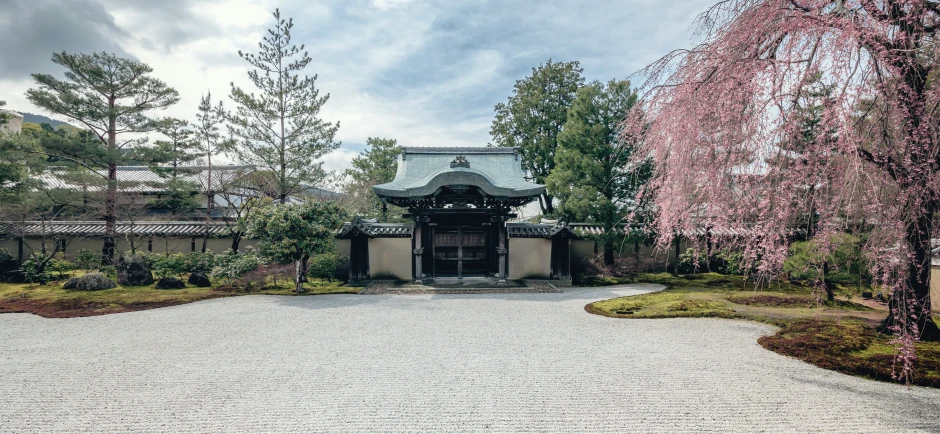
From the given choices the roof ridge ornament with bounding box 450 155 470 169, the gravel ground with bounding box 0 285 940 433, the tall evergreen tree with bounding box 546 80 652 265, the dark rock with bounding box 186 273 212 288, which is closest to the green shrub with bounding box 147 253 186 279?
the dark rock with bounding box 186 273 212 288

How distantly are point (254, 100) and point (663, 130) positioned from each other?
15151 mm

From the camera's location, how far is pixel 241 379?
4.64 meters

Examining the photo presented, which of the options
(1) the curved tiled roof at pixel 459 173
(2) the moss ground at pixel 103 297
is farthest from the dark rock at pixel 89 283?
(1) the curved tiled roof at pixel 459 173

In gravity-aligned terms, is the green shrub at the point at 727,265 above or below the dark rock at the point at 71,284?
above

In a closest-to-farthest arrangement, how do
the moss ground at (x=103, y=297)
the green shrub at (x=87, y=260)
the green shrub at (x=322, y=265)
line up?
the moss ground at (x=103, y=297), the green shrub at (x=322, y=265), the green shrub at (x=87, y=260)

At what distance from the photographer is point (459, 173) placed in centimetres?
1206

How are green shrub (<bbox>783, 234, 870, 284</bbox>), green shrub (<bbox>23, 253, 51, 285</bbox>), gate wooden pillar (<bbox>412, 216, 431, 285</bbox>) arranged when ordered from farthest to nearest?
1. gate wooden pillar (<bbox>412, 216, 431, 285</bbox>)
2. green shrub (<bbox>23, 253, 51, 285</bbox>)
3. green shrub (<bbox>783, 234, 870, 284</bbox>)

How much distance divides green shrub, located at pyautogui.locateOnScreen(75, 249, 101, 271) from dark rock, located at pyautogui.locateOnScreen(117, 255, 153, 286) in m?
2.50

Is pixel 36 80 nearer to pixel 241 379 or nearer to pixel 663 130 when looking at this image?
pixel 241 379

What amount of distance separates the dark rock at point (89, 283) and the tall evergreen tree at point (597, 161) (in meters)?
14.9

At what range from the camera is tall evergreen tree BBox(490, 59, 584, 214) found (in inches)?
886

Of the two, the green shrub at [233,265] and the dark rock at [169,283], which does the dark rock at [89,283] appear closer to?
the dark rock at [169,283]

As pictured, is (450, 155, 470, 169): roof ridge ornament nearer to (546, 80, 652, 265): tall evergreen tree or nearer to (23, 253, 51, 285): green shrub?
(546, 80, 652, 265): tall evergreen tree

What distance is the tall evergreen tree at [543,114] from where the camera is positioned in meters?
22.5
